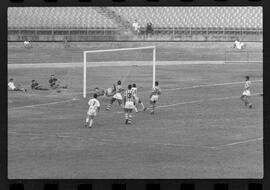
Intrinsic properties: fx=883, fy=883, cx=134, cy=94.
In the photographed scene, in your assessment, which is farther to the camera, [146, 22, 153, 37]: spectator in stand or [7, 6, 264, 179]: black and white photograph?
[146, 22, 153, 37]: spectator in stand

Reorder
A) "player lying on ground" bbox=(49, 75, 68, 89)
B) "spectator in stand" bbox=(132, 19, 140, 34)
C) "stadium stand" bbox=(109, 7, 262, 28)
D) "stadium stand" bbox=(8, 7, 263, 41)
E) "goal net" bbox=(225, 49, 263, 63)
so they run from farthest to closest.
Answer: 1. "spectator in stand" bbox=(132, 19, 140, 34)
2. "stadium stand" bbox=(109, 7, 262, 28)
3. "goal net" bbox=(225, 49, 263, 63)
4. "stadium stand" bbox=(8, 7, 263, 41)
5. "player lying on ground" bbox=(49, 75, 68, 89)

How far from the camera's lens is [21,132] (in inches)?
1283

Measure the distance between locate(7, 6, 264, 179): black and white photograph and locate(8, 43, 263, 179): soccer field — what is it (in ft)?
0.18

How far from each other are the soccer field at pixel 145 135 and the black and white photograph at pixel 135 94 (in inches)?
2.1

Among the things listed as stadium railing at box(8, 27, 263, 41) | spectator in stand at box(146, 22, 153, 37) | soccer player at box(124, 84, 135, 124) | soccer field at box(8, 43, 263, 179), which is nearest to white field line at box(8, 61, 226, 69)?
stadium railing at box(8, 27, 263, 41)

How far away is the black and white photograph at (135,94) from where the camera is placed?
26.3 m

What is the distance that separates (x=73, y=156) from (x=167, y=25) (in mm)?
41263

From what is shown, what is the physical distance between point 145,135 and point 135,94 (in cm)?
330

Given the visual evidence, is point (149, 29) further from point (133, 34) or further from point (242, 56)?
point (242, 56)

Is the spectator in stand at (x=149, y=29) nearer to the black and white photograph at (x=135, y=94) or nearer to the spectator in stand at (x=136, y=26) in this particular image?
the black and white photograph at (x=135, y=94)

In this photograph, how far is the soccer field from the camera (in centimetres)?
2525

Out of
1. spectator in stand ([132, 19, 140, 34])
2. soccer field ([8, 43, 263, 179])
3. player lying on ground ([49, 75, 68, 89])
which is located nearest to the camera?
soccer field ([8, 43, 263, 179])

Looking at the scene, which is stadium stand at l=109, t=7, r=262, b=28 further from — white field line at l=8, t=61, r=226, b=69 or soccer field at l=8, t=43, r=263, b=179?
soccer field at l=8, t=43, r=263, b=179

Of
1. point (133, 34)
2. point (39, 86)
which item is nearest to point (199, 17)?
point (133, 34)
